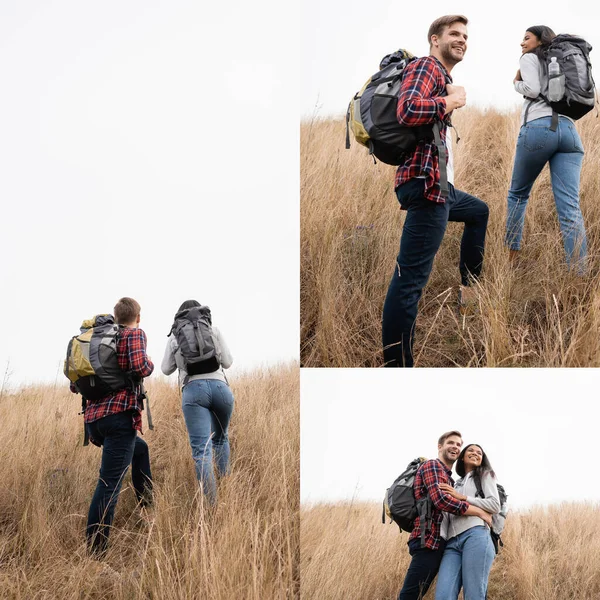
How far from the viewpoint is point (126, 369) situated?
13.0 ft

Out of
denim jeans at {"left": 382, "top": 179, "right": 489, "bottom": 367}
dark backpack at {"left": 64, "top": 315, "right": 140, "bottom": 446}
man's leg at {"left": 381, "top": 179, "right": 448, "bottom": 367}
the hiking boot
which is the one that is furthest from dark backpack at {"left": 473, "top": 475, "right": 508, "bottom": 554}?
dark backpack at {"left": 64, "top": 315, "right": 140, "bottom": 446}

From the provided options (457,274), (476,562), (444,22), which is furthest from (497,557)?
(444,22)

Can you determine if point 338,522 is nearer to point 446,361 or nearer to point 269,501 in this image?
point 269,501

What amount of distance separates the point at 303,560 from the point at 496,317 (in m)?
1.81

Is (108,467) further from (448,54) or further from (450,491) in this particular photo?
(448,54)

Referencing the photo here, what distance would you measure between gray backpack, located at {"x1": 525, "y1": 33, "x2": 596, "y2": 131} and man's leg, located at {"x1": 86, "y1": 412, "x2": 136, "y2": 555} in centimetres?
271

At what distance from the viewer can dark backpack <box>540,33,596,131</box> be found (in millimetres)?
3732

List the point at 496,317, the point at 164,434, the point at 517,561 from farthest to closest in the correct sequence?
the point at 164,434 < the point at 517,561 < the point at 496,317

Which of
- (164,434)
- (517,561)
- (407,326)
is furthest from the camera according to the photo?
(164,434)

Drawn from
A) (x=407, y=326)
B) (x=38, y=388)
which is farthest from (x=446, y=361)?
(x=38, y=388)

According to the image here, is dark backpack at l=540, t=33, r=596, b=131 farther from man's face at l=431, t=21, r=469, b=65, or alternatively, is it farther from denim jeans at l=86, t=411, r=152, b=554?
denim jeans at l=86, t=411, r=152, b=554

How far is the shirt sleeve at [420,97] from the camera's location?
3.17 metres

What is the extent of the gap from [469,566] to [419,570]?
0.28 meters

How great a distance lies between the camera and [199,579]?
12.4 feet
